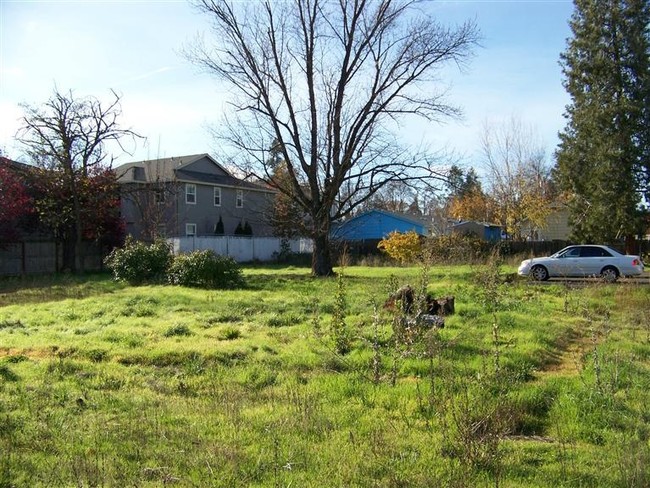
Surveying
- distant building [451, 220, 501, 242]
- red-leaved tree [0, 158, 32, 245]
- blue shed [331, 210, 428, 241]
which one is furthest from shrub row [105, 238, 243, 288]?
blue shed [331, 210, 428, 241]

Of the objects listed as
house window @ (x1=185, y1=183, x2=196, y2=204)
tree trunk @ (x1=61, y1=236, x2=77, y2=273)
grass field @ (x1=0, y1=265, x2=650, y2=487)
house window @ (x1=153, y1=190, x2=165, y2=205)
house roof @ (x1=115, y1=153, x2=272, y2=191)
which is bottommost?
grass field @ (x1=0, y1=265, x2=650, y2=487)

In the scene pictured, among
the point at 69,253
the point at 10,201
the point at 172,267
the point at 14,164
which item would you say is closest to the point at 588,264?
the point at 172,267

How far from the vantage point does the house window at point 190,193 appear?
41409 millimetres

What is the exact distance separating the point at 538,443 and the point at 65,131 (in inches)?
1136

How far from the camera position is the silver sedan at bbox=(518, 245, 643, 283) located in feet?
75.8

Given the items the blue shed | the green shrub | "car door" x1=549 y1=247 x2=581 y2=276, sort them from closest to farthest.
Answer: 1. the green shrub
2. "car door" x1=549 y1=247 x2=581 y2=276
3. the blue shed

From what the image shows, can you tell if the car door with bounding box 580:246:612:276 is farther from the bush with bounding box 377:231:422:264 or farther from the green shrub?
the green shrub

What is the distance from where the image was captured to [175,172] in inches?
1597

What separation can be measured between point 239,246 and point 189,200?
557cm

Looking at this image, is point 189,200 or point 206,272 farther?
point 189,200

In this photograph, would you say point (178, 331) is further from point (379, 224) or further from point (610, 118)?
point (379, 224)

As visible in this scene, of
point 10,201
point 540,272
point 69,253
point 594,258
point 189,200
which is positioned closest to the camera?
point 594,258

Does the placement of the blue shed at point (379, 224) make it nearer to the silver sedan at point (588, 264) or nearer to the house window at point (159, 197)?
the house window at point (159, 197)

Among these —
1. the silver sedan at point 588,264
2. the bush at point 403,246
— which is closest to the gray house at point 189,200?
the bush at point 403,246
